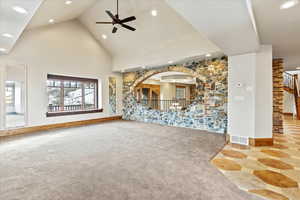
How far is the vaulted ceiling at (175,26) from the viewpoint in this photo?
2.09 meters

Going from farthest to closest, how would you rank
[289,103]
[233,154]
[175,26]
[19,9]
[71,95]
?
[289,103] < [71,95] < [175,26] < [233,154] < [19,9]

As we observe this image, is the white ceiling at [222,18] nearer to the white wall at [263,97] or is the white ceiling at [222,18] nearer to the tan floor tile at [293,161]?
the white wall at [263,97]

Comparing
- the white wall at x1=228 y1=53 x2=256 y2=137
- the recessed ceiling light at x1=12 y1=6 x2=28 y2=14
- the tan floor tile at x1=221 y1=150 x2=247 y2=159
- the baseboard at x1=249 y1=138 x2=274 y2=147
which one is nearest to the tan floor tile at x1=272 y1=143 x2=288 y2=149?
the baseboard at x1=249 y1=138 x2=274 y2=147

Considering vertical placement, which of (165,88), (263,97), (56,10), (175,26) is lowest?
(263,97)

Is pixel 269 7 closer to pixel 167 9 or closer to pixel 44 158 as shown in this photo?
pixel 167 9

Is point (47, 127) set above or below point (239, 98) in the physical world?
below

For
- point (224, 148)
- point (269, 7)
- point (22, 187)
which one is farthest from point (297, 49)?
point (22, 187)

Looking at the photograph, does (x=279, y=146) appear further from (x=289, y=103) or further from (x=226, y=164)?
(x=289, y=103)

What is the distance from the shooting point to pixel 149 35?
5.47 meters

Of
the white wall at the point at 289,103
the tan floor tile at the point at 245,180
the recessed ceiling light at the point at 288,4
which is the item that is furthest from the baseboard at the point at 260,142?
the white wall at the point at 289,103

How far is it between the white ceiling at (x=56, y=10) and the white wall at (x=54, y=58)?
1.42 feet

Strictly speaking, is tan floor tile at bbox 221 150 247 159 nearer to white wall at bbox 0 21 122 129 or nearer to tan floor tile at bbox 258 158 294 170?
tan floor tile at bbox 258 158 294 170

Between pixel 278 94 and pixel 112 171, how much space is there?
5.74 metres

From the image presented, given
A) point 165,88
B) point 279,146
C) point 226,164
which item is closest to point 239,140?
point 279,146
